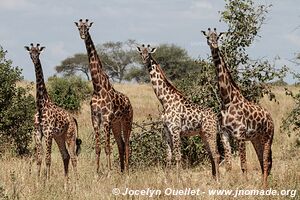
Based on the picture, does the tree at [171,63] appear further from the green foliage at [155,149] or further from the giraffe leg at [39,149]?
the giraffe leg at [39,149]

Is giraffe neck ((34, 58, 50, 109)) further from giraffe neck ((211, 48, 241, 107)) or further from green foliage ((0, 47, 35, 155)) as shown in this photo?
green foliage ((0, 47, 35, 155))

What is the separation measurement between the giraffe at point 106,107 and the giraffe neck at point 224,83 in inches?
90.2

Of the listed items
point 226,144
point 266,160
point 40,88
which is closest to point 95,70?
point 40,88

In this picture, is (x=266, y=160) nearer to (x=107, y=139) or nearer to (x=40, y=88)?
(x=107, y=139)

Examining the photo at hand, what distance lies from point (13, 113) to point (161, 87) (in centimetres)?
597

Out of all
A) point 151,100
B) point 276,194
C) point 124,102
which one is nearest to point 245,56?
point 124,102

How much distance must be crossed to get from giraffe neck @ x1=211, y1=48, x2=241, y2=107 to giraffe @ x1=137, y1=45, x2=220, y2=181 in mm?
897

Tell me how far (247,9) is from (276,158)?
363 cm

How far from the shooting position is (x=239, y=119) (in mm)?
9664

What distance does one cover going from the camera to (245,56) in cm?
1402

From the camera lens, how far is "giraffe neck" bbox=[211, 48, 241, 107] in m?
9.93

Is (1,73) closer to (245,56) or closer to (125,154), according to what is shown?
(125,154)

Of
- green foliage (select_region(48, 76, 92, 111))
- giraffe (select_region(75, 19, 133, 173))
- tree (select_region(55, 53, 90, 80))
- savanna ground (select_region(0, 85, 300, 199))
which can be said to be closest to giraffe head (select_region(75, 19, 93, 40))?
giraffe (select_region(75, 19, 133, 173))

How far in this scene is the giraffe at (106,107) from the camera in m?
11.1
